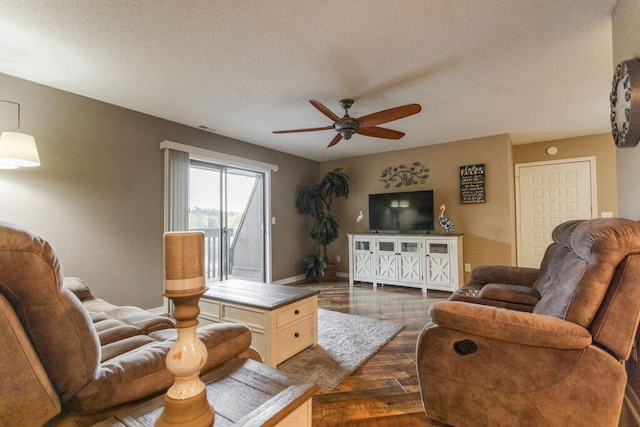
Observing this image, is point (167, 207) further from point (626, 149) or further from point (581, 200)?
point (581, 200)

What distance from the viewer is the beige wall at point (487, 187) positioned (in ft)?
14.0

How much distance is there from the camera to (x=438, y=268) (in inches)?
169

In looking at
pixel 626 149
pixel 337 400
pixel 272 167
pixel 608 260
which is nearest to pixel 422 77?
pixel 626 149

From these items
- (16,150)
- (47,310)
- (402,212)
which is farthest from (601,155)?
(16,150)

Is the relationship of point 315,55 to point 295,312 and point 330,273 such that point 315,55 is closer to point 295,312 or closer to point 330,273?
point 295,312

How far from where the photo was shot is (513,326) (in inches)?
51.6

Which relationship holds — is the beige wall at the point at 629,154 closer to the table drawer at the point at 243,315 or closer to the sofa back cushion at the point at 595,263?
the sofa back cushion at the point at 595,263

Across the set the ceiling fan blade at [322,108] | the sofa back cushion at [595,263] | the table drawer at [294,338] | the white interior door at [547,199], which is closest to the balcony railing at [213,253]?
the table drawer at [294,338]

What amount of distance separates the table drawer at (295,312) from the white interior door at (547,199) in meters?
4.21

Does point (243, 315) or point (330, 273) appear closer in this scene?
point (243, 315)

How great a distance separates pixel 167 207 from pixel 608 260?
3.90 meters

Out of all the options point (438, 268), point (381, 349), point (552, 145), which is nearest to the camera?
point (381, 349)

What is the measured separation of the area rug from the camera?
6.88ft

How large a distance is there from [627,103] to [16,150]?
4.01m
